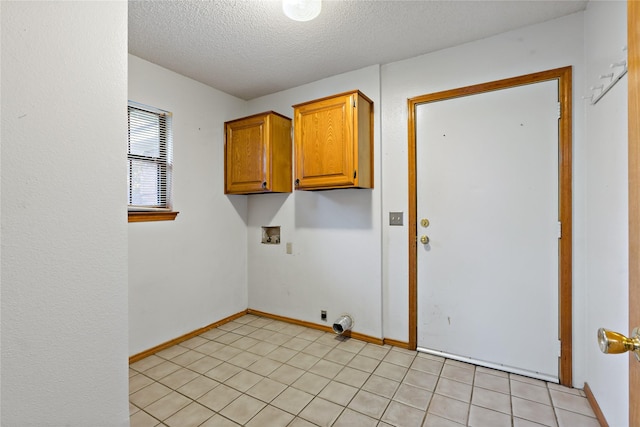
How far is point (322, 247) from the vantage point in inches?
115

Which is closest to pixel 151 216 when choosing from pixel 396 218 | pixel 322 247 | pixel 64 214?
pixel 322 247

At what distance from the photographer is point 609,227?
1.55 meters

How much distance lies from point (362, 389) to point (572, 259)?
62.8 inches

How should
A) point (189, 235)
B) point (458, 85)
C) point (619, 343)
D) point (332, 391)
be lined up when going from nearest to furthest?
point (619, 343)
point (332, 391)
point (458, 85)
point (189, 235)

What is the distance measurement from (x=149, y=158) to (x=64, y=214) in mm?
1985

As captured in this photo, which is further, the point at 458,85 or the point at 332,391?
the point at 458,85

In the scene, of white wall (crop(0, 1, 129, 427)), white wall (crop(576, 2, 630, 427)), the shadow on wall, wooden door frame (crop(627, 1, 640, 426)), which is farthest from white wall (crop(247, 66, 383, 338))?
white wall (crop(0, 1, 129, 427))

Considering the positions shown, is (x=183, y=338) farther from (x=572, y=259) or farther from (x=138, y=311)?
(x=572, y=259)

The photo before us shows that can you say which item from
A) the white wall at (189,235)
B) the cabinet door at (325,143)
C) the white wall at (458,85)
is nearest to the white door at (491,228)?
the white wall at (458,85)

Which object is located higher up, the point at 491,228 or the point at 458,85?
the point at 458,85

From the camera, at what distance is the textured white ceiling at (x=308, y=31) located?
1.85 meters

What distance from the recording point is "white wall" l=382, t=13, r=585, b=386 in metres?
1.92

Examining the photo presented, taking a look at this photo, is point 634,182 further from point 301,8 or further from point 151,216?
point 151,216

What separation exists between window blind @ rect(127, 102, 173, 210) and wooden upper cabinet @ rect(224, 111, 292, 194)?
61 centimetres
